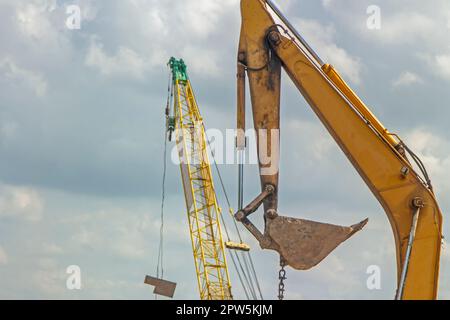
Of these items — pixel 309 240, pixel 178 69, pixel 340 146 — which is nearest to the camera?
pixel 309 240

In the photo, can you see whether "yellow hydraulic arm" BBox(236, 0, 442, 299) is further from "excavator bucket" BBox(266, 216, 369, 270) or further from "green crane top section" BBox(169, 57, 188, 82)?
"green crane top section" BBox(169, 57, 188, 82)

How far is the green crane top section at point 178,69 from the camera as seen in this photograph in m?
57.0

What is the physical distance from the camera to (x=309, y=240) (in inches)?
755

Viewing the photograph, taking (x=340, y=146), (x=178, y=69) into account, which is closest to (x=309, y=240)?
(x=340, y=146)

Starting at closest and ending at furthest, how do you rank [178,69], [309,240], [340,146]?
[309,240], [340,146], [178,69]

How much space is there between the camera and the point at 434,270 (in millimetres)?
18406

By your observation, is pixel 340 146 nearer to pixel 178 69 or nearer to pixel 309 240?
pixel 309 240

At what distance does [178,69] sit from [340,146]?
38248mm

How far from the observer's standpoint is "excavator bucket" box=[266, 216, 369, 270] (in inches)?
754
